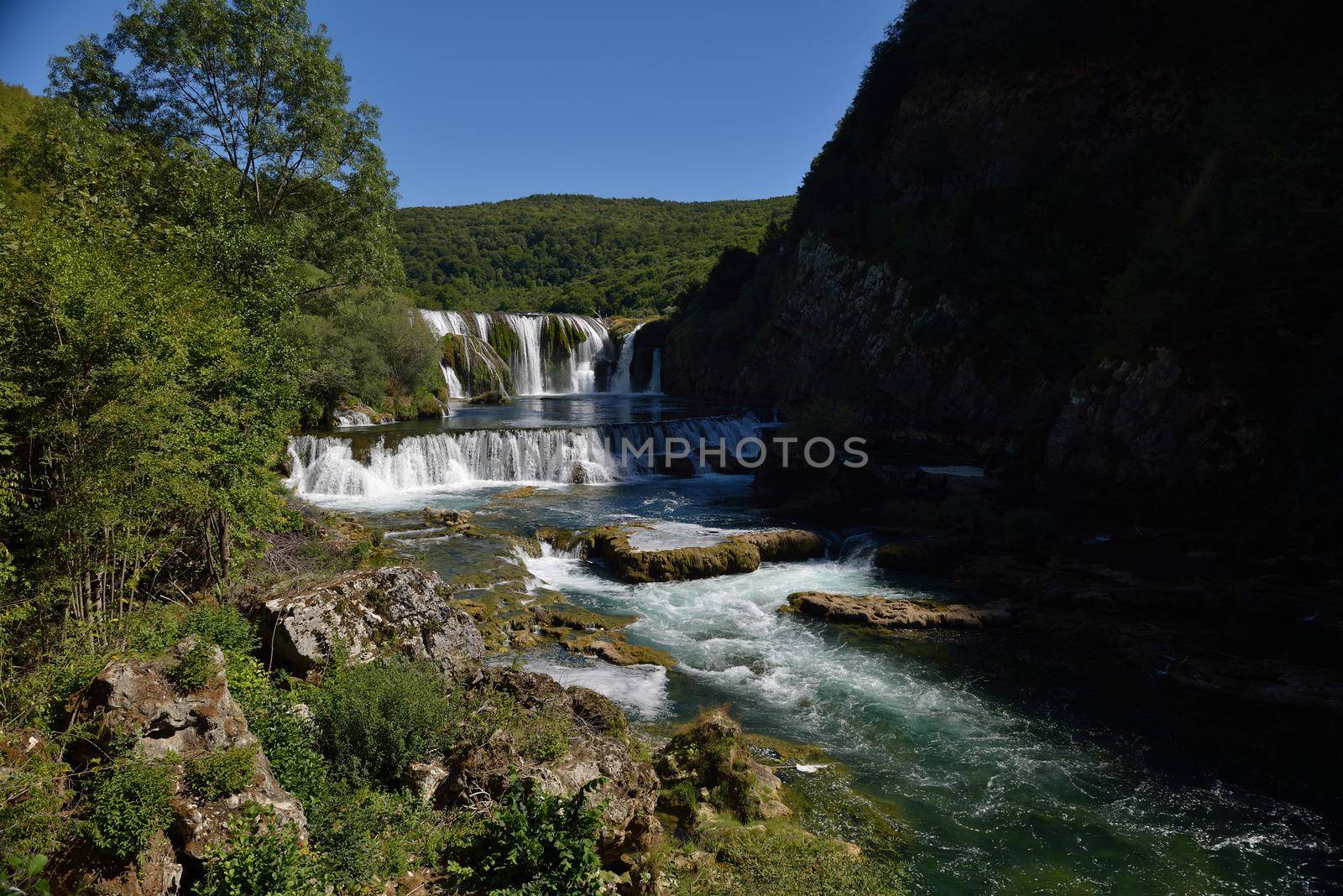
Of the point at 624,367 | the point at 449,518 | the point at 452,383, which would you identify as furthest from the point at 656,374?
the point at 449,518

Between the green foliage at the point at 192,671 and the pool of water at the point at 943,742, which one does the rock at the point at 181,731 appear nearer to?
the green foliage at the point at 192,671

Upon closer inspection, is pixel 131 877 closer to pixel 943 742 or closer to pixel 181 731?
pixel 181 731

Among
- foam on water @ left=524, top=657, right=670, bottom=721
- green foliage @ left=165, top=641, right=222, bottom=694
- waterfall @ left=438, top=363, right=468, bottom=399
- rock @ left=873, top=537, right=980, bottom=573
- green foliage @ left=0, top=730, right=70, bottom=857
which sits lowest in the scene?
foam on water @ left=524, top=657, right=670, bottom=721

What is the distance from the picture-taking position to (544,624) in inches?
476

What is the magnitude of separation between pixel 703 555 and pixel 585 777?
9.50 m

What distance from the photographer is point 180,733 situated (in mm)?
4980

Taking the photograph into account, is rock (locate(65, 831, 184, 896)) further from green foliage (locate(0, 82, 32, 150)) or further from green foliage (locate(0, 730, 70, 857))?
green foliage (locate(0, 82, 32, 150))

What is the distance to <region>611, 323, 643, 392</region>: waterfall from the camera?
173ft

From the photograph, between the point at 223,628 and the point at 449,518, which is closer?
the point at 223,628

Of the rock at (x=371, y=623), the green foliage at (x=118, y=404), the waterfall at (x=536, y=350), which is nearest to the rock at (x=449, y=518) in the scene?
the green foliage at (x=118, y=404)

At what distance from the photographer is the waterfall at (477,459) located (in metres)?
22.9

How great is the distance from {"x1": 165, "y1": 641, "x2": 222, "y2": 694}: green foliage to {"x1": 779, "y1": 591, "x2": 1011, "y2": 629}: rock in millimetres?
9990

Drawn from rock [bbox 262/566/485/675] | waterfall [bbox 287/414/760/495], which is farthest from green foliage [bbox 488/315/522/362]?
rock [bbox 262/566/485/675]

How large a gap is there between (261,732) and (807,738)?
6.19m
